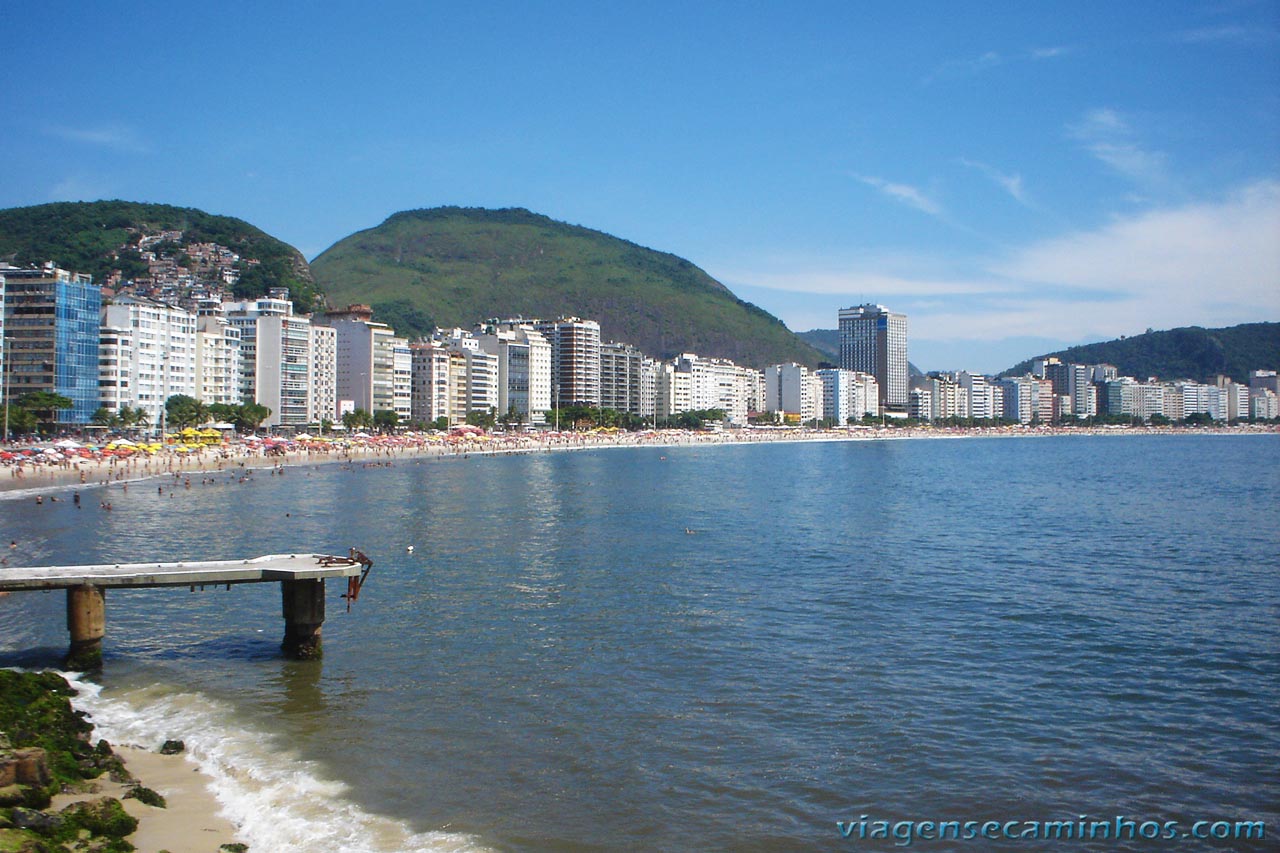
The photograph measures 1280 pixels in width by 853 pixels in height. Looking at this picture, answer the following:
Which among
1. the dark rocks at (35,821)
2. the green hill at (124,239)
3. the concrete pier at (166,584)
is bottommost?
the dark rocks at (35,821)

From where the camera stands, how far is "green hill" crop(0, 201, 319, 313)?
156 meters

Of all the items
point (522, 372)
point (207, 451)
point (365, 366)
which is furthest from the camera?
point (522, 372)

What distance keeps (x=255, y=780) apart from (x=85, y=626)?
24.8ft

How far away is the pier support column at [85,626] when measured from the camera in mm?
17625

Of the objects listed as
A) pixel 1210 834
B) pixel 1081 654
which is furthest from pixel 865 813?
pixel 1081 654

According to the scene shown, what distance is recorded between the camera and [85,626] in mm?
17844

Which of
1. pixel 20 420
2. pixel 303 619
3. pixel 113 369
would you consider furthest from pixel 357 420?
pixel 303 619

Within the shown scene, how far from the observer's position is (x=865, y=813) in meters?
11.8

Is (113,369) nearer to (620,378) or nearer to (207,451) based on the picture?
(207,451)

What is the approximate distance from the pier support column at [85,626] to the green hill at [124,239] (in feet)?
487

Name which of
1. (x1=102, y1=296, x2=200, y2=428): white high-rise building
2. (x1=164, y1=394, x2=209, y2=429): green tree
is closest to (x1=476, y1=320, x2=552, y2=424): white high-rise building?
(x1=102, y1=296, x2=200, y2=428): white high-rise building

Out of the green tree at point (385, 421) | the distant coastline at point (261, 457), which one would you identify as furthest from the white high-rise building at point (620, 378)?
the green tree at point (385, 421)

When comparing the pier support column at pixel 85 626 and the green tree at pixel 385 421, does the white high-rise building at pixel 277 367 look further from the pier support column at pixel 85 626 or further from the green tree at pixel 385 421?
the pier support column at pixel 85 626

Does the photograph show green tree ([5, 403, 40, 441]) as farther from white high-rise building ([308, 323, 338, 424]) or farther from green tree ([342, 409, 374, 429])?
white high-rise building ([308, 323, 338, 424])
